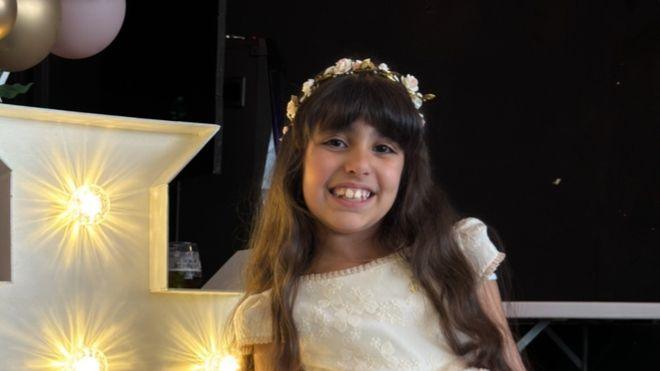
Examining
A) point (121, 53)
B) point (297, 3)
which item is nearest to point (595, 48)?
point (297, 3)

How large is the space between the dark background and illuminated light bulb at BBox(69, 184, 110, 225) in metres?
2.78

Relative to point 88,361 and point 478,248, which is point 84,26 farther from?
point 478,248

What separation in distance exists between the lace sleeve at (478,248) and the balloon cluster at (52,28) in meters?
0.96

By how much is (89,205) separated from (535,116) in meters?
3.29

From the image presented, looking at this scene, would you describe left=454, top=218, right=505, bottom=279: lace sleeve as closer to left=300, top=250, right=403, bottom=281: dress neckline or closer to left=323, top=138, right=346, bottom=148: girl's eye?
left=300, top=250, right=403, bottom=281: dress neckline

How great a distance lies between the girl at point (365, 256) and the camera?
207 centimetres

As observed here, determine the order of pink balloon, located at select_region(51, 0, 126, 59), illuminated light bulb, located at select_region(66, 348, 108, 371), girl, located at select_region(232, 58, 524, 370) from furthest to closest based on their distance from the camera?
pink balloon, located at select_region(51, 0, 126, 59)
girl, located at select_region(232, 58, 524, 370)
illuminated light bulb, located at select_region(66, 348, 108, 371)

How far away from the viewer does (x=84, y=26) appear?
2.47 meters

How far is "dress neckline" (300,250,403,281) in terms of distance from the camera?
2.15 meters

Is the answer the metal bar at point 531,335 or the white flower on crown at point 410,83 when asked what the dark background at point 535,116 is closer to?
the metal bar at point 531,335

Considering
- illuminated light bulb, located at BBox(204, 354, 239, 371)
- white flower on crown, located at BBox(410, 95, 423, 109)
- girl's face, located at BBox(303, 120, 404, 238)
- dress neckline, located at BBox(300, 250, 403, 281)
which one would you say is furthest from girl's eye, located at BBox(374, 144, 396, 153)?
illuminated light bulb, located at BBox(204, 354, 239, 371)

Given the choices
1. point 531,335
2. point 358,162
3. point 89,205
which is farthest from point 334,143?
point 531,335

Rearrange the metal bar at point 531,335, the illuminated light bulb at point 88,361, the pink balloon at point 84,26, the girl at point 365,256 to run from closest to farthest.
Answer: the illuminated light bulb at point 88,361 → the girl at point 365,256 → the pink balloon at point 84,26 → the metal bar at point 531,335

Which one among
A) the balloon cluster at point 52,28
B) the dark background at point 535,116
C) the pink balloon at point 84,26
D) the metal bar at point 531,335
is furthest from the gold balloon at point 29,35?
the dark background at point 535,116
